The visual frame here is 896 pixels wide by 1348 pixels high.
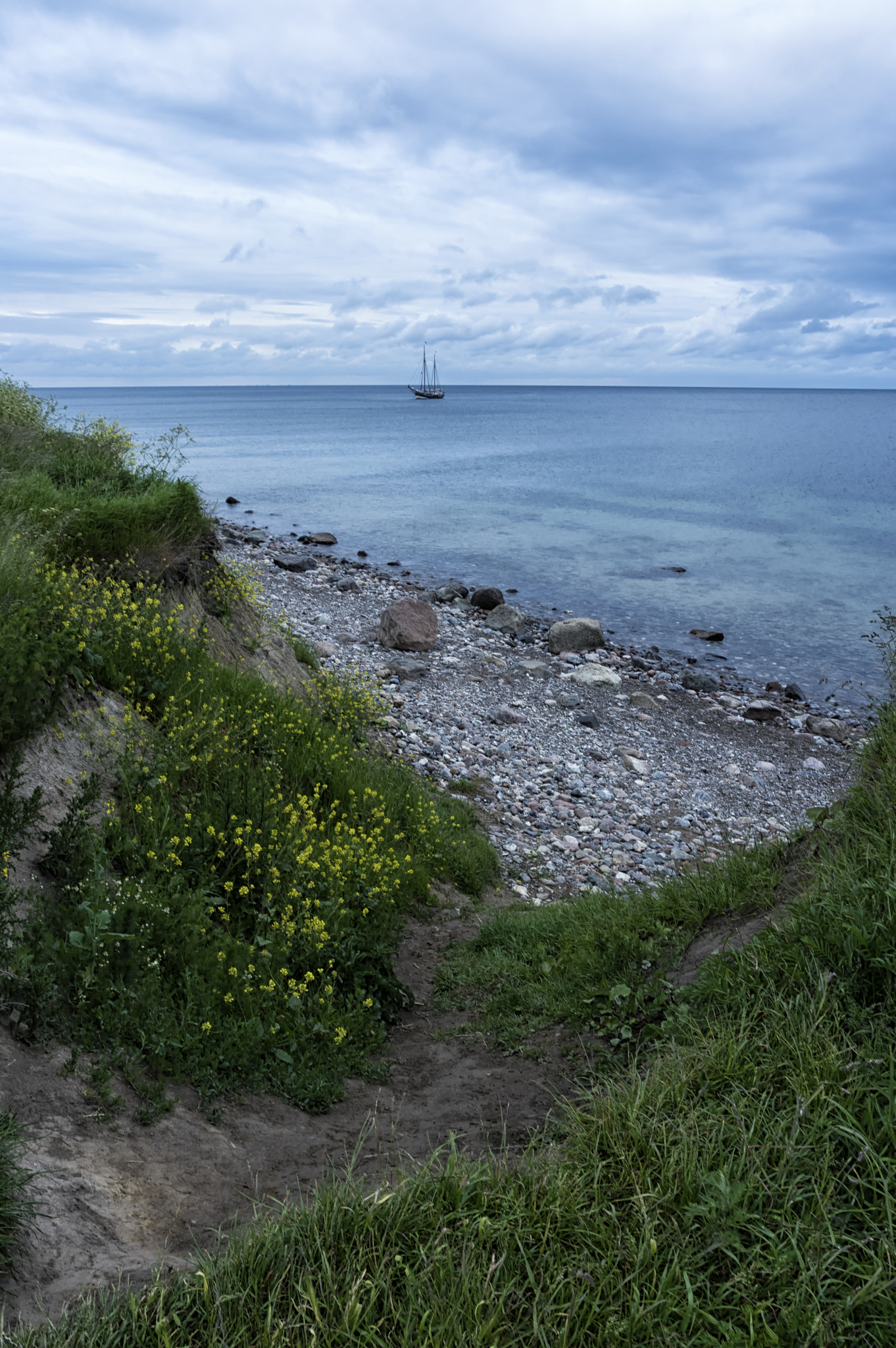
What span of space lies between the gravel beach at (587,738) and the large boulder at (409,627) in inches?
12.5

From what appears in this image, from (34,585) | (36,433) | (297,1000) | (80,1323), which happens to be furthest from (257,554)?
(80,1323)

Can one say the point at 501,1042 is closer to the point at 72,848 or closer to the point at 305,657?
the point at 72,848

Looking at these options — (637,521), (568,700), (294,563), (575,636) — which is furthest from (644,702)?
(637,521)

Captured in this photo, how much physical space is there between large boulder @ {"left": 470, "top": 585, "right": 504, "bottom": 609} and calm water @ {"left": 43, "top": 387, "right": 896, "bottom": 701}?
2266mm

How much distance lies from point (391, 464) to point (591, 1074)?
259 feet

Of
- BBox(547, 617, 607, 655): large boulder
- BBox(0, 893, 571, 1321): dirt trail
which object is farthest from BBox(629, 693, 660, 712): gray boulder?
BBox(0, 893, 571, 1321): dirt trail

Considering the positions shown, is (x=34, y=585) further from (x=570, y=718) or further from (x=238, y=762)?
(x=570, y=718)

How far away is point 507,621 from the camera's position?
2600 cm

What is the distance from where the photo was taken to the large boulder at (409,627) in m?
21.7

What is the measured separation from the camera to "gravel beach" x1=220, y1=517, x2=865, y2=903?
12.7m

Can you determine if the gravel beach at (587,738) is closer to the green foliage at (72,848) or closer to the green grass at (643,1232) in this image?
the green grass at (643,1232)

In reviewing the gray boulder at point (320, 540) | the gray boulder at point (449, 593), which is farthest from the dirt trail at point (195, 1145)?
the gray boulder at point (320, 540)

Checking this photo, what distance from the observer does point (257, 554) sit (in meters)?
33.7

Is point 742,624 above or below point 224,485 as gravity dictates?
below
